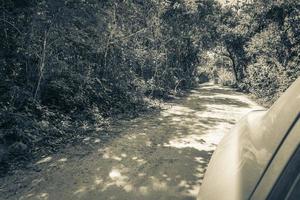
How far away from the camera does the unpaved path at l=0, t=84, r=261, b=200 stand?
5352 mm

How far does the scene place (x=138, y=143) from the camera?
838 centimetres

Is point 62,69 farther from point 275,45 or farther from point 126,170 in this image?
point 275,45

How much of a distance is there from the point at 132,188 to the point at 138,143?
9.39 ft

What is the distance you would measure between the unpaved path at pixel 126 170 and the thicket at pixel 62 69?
0.90m

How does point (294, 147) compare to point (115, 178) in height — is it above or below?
above

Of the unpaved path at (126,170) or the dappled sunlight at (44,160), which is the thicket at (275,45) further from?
the dappled sunlight at (44,160)

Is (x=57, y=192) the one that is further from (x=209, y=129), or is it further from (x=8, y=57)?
(x=209, y=129)

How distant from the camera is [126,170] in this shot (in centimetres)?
641

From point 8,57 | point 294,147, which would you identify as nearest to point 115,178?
point 8,57

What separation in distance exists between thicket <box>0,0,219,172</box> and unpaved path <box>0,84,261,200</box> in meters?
0.90

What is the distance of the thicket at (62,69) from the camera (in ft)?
26.3

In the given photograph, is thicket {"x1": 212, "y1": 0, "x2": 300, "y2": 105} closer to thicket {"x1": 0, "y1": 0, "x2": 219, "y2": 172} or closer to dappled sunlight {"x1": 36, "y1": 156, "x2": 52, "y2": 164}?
thicket {"x1": 0, "y1": 0, "x2": 219, "y2": 172}

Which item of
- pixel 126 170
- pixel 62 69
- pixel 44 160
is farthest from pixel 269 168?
pixel 62 69

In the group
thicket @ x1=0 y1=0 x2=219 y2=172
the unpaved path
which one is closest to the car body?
the unpaved path
